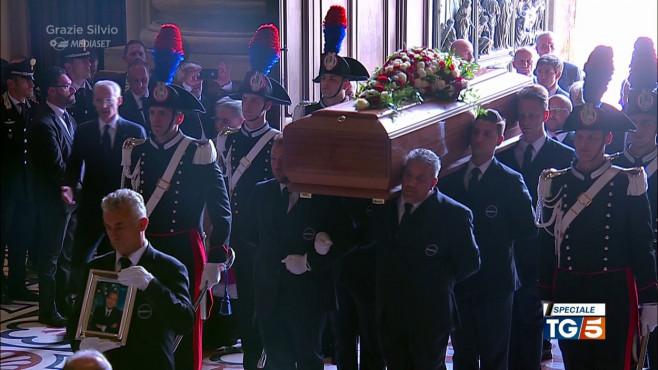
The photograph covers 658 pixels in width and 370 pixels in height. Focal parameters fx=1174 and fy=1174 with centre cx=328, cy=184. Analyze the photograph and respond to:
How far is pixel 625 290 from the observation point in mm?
5414

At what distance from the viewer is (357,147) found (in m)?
5.48

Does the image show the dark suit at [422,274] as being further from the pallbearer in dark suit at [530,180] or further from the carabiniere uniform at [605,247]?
the pallbearer in dark suit at [530,180]

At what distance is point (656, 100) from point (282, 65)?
296 cm

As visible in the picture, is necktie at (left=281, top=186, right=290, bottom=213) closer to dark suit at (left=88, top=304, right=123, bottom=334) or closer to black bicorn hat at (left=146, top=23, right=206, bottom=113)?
black bicorn hat at (left=146, top=23, right=206, bottom=113)

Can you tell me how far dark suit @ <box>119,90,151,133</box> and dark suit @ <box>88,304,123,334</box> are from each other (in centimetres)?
281

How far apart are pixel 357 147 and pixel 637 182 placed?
51.0 inches

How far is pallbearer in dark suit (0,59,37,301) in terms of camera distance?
7.61m

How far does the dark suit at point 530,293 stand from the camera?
597cm

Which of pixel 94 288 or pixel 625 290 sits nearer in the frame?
pixel 94 288

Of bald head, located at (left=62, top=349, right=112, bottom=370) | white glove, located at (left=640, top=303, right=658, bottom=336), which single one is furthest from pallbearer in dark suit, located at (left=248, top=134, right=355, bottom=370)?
bald head, located at (left=62, top=349, right=112, bottom=370)

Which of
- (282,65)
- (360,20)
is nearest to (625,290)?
(282,65)

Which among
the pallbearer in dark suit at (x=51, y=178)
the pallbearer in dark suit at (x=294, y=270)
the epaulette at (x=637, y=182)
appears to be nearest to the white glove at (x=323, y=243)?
the pallbearer in dark suit at (x=294, y=270)

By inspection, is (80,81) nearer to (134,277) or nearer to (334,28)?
(334,28)

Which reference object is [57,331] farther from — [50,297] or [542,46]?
[542,46]
